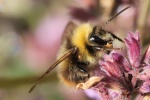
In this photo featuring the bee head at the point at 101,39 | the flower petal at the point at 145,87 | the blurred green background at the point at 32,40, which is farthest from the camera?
the blurred green background at the point at 32,40

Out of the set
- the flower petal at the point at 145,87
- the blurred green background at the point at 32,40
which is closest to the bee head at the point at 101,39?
the flower petal at the point at 145,87

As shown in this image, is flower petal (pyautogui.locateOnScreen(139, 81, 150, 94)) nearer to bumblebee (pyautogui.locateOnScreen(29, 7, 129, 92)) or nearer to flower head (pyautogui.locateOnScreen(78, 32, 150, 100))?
flower head (pyautogui.locateOnScreen(78, 32, 150, 100))

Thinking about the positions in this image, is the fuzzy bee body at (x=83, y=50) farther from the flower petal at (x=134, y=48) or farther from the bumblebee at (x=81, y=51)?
the flower petal at (x=134, y=48)

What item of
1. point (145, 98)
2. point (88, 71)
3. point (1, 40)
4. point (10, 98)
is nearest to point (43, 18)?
point (1, 40)

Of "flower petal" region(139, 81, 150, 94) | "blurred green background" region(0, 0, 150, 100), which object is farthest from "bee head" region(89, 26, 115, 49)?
"blurred green background" region(0, 0, 150, 100)

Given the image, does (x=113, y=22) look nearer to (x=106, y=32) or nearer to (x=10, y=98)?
(x=106, y=32)

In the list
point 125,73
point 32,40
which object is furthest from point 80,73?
point 32,40

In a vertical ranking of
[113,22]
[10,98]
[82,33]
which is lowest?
[10,98]
